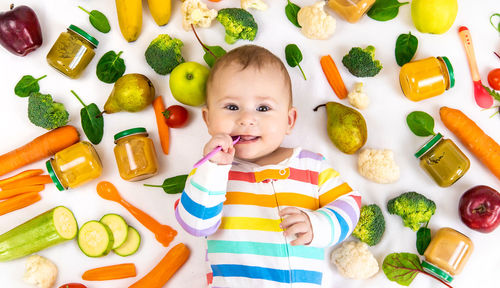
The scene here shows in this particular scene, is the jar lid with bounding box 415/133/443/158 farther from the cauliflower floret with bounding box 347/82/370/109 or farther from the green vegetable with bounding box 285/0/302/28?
the green vegetable with bounding box 285/0/302/28

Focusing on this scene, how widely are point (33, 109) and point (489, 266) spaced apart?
2128mm

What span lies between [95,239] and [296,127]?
1029 mm

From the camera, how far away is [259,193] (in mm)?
1723

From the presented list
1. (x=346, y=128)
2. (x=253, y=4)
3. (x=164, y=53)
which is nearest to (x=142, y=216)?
(x=164, y=53)

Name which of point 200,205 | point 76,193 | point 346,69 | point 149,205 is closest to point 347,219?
point 200,205

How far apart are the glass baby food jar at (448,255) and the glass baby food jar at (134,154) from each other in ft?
4.14

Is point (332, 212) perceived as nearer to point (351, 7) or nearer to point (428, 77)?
point (428, 77)

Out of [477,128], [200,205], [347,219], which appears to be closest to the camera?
[200,205]

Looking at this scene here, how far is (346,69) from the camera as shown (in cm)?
208

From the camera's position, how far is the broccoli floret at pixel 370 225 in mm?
Answer: 1905

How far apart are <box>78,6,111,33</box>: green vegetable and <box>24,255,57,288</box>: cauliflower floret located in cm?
109

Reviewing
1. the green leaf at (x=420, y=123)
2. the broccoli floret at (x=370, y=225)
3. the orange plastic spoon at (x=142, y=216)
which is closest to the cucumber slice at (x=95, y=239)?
the orange plastic spoon at (x=142, y=216)

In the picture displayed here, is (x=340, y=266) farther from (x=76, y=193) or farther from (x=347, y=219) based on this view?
(x=76, y=193)

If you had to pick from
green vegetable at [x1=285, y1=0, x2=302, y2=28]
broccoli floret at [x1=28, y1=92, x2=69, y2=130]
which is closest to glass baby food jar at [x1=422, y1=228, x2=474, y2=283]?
green vegetable at [x1=285, y1=0, x2=302, y2=28]
